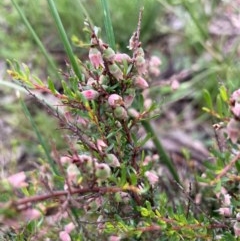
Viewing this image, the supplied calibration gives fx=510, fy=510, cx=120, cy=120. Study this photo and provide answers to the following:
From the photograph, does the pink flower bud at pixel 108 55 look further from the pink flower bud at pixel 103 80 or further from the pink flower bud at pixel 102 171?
the pink flower bud at pixel 102 171

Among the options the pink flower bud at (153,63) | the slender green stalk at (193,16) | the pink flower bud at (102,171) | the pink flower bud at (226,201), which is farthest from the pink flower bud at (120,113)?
the slender green stalk at (193,16)

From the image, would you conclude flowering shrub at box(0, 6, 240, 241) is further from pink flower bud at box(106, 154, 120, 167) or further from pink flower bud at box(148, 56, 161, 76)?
pink flower bud at box(148, 56, 161, 76)

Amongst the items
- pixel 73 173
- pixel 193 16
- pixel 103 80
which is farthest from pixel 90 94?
pixel 193 16

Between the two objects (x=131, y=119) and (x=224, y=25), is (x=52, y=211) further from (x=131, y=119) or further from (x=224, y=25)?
(x=224, y=25)

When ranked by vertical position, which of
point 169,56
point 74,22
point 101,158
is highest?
point 74,22

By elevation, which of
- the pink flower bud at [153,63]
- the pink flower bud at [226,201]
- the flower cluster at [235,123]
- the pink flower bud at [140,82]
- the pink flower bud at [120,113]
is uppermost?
the pink flower bud at [153,63]

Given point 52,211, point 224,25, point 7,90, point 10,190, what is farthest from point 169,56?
point 10,190

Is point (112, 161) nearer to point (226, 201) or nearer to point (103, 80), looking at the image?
point (103, 80)
